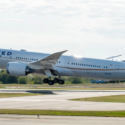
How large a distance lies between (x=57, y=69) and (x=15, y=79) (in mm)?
45038

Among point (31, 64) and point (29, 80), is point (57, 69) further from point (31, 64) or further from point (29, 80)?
point (29, 80)

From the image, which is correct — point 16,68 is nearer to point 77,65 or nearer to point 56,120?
point 77,65

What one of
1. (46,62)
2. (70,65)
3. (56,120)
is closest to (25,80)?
(70,65)

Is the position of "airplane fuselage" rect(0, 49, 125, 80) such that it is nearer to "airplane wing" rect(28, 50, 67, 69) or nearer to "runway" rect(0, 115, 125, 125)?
"airplane wing" rect(28, 50, 67, 69)

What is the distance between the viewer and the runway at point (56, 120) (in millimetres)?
17664

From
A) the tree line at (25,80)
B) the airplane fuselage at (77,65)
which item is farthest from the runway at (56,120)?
the tree line at (25,80)

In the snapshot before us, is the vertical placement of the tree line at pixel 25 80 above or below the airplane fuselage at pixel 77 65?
below

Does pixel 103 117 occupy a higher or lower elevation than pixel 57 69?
lower

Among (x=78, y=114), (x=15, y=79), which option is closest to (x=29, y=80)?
(x=15, y=79)

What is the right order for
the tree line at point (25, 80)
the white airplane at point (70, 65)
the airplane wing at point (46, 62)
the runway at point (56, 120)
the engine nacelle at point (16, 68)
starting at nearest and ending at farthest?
the runway at point (56, 120) < the engine nacelle at point (16, 68) < the airplane wing at point (46, 62) < the white airplane at point (70, 65) < the tree line at point (25, 80)

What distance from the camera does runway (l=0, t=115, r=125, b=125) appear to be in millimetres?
17664

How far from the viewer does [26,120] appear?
18656mm

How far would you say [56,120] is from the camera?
18781 millimetres

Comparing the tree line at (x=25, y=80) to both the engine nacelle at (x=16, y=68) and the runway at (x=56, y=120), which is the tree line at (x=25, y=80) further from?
the runway at (x=56, y=120)
